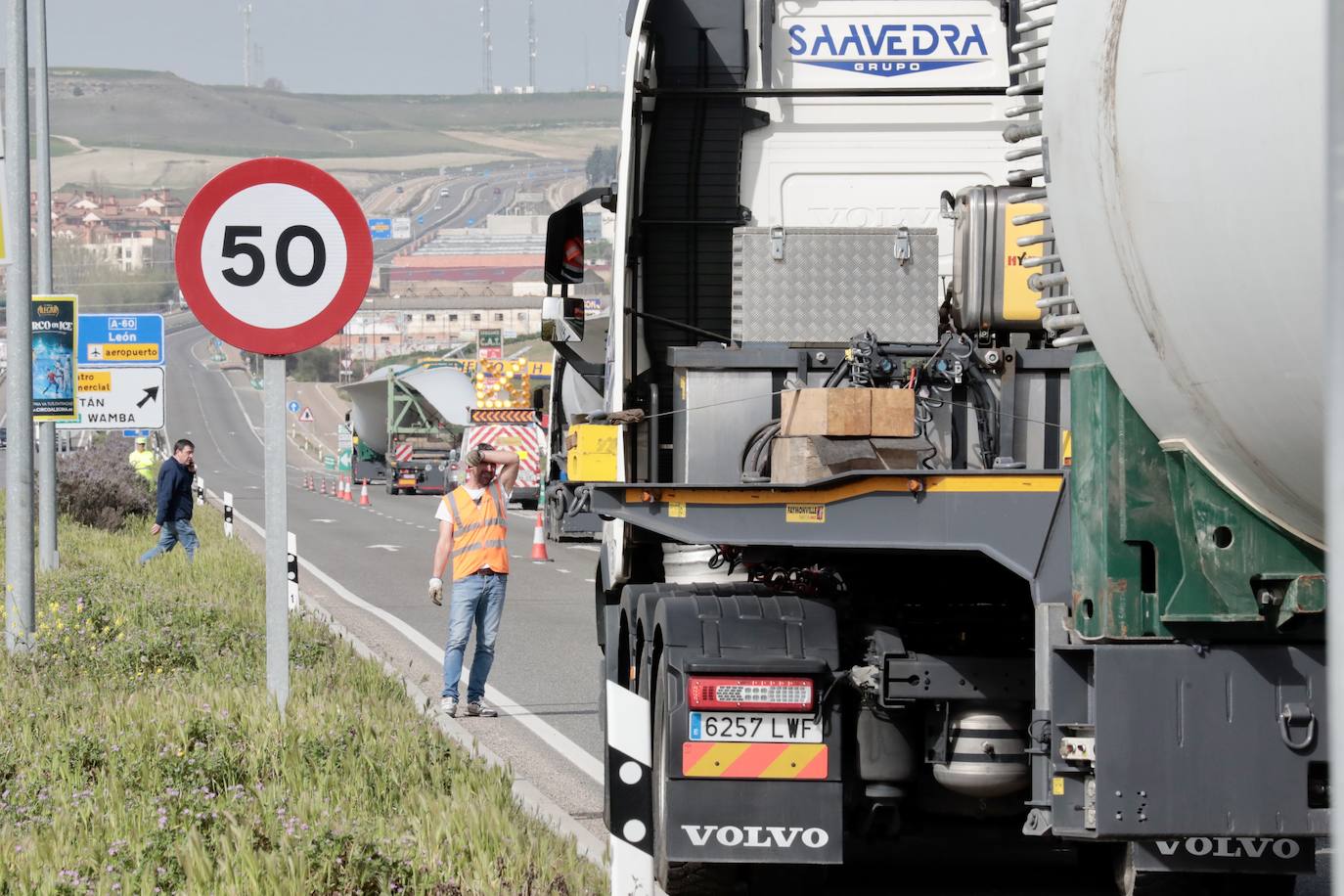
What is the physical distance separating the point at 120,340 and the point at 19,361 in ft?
39.8

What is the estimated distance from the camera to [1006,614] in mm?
6824

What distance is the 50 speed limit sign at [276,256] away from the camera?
26.5 feet

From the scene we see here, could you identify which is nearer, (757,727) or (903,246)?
(757,727)

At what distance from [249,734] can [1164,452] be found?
4.75 m

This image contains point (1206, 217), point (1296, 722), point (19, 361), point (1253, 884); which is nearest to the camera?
point (1206, 217)

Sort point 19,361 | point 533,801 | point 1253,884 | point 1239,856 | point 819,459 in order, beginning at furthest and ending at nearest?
point 19,361 → point 533,801 → point 819,459 → point 1253,884 → point 1239,856

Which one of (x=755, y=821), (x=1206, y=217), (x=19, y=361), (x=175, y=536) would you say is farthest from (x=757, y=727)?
(x=175, y=536)

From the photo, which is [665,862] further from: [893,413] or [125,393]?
[125,393]

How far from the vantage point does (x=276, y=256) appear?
820 centimetres

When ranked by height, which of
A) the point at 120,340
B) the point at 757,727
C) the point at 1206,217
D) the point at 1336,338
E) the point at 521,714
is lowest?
the point at 521,714

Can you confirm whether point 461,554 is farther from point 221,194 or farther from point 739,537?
point 739,537

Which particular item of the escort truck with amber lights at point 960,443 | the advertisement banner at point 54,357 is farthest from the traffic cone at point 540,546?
the escort truck with amber lights at point 960,443

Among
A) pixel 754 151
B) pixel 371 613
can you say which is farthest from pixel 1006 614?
pixel 371 613

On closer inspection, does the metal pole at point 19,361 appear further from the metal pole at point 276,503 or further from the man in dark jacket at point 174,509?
the man in dark jacket at point 174,509
